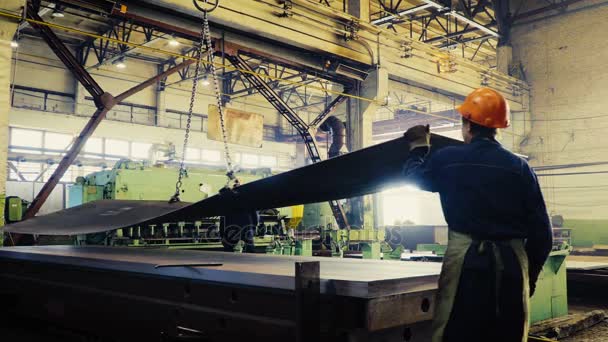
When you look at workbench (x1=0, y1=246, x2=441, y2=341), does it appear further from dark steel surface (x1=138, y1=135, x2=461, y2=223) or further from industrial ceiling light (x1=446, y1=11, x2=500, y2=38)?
industrial ceiling light (x1=446, y1=11, x2=500, y2=38)

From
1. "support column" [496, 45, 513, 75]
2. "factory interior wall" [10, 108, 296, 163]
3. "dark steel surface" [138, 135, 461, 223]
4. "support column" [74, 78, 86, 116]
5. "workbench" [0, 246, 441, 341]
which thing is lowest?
"workbench" [0, 246, 441, 341]

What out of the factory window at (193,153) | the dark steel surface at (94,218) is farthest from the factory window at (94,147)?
the dark steel surface at (94,218)

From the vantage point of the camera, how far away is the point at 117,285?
2.97m

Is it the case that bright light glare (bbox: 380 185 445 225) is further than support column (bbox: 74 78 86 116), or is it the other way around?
bright light glare (bbox: 380 185 445 225)

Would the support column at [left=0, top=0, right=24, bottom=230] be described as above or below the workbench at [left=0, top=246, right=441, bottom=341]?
above

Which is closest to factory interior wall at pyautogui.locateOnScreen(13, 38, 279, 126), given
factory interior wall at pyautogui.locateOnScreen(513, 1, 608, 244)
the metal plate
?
the metal plate

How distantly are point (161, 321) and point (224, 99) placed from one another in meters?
17.5

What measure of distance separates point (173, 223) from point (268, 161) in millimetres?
14774

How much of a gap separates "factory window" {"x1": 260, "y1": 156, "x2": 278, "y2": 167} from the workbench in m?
18.9

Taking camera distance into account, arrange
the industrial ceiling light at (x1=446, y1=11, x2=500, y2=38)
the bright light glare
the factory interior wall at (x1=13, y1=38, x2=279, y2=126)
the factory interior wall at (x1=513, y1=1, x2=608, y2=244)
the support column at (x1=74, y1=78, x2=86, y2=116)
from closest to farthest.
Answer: the industrial ceiling light at (x1=446, y1=11, x2=500, y2=38)
the factory interior wall at (x1=513, y1=1, x2=608, y2=244)
the factory interior wall at (x1=13, y1=38, x2=279, y2=126)
the support column at (x1=74, y1=78, x2=86, y2=116)
the bright light glare

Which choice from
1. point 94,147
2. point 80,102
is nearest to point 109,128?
point 94,147

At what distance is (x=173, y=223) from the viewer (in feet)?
26.3

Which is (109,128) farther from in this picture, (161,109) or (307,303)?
(307,303)

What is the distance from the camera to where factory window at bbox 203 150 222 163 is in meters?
20.6
